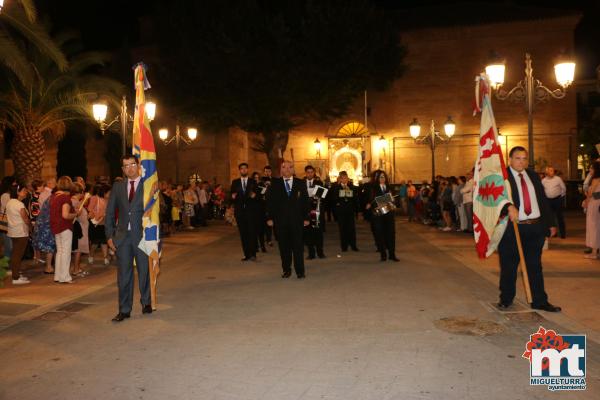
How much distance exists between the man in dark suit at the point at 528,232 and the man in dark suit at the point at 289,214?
3815 millimetres

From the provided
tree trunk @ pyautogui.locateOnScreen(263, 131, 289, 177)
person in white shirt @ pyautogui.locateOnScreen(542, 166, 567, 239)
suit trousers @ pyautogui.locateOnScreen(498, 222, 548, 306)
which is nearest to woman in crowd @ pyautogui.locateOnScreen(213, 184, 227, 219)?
tree trunk @ pyautogui.locateOnScreen(263, 131, 289, 177)

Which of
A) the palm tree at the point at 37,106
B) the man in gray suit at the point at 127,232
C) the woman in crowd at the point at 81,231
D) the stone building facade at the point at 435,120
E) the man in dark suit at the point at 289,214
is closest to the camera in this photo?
the man in gray suit at the point at 127,232

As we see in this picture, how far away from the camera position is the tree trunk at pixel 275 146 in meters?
31.7

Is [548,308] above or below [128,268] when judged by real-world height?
below

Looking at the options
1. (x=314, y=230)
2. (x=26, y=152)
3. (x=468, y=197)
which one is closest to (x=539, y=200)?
(x=314, y=230)

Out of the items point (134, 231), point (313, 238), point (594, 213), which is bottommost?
point (313, 238)

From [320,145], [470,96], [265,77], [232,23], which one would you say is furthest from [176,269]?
[470,96]

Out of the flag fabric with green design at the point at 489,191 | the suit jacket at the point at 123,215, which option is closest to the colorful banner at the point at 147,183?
the suit jacket at the point at 123,215

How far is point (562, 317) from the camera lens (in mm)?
6812

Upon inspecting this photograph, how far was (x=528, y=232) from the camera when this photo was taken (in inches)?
281

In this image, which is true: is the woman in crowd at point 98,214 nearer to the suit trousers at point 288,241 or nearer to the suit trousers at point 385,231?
the suit trousers at point 288,241

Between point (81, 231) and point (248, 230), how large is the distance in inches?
133

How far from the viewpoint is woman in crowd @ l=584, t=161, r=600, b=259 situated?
1141cm

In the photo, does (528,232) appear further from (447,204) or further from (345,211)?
(447,204)
